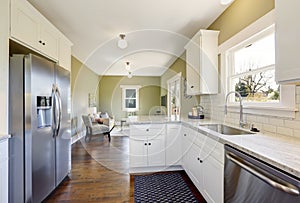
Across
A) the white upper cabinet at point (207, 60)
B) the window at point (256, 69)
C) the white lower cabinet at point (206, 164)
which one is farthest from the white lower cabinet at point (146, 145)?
the window at point (256, 69)

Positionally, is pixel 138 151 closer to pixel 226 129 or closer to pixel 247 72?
pixel 226 129

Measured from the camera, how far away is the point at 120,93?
9.37 meters

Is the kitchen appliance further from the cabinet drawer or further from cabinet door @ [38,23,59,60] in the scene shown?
the cabinet drawer

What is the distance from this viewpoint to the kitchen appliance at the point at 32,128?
69.9 inches

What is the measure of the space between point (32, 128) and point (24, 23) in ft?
3.85

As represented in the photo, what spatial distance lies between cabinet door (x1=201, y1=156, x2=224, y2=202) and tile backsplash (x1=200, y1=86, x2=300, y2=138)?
62 centimetres

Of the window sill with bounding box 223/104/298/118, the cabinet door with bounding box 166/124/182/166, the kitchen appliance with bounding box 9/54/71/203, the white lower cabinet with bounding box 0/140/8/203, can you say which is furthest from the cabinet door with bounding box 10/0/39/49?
the window sill with bounding box 223/104/298/118

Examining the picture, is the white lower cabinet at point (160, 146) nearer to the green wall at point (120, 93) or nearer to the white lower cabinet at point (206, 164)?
the white lower cabinet at point (206, 164)

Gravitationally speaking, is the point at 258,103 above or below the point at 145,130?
above

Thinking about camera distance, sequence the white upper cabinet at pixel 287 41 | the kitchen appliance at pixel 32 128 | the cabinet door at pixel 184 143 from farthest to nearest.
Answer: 1. the cabinet door at pixel 184 143
2. the kitchen appliance at pixel 32 128
3. the white upper cabinet at pixel 287 41

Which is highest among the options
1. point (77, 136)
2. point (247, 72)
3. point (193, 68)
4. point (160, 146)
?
point (193, 68)

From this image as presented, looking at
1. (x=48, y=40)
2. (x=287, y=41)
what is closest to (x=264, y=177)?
(x=287, y=41)

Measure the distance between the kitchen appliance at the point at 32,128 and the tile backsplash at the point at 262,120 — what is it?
2334 millimetres

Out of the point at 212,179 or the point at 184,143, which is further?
the point at 184,143
